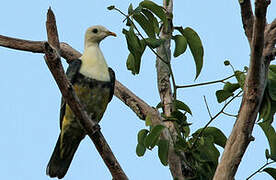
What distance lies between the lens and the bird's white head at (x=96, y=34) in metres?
5.30

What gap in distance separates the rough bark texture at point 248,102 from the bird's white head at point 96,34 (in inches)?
85.5

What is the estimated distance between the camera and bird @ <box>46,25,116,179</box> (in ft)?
15.7

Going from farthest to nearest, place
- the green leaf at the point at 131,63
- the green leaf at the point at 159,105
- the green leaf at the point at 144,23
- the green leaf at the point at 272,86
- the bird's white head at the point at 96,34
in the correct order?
the bird's white head at the point at 96,34, the green leaf at the point at 159,105, the green leaf at the point at 131,63, the green leaf at the point at 144,23, the green leaf at the point at 272,86

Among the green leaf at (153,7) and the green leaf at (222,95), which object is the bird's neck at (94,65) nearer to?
the green leaf at (153,7)

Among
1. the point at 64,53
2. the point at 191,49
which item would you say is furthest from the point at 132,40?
the point at 64,53

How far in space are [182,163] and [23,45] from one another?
1.63m

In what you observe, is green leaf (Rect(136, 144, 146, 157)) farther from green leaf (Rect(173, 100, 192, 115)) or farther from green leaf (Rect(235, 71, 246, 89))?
green leaf (Rect(235, 71, 246, 89))

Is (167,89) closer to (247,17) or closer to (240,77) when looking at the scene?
(240,77)

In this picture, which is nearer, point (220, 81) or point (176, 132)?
point (220, 81)

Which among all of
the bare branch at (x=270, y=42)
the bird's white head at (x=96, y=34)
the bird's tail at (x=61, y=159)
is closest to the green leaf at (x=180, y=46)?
the bare branch at (x=270, y=42)

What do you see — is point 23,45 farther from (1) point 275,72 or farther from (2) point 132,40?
(1) point 275,72

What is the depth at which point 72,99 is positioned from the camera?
136 inches

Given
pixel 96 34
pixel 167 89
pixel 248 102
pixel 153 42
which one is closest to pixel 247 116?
pixel 248 102

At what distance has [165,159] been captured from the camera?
3.73 m
